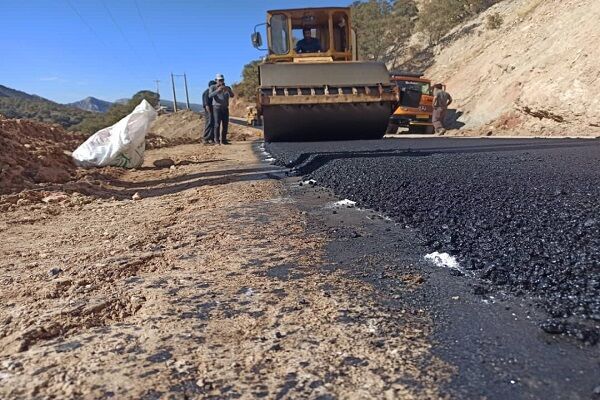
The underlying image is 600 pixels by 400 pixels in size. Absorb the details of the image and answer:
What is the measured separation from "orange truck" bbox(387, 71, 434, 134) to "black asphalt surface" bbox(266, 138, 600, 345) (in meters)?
10.3

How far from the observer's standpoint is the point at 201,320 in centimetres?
192

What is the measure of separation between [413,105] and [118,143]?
1119 cm

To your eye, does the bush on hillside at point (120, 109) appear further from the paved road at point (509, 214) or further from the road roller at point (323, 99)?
the paved road at point (509, 214)

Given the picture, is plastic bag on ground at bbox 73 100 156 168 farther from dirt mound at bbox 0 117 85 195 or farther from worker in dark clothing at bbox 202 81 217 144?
worker in dark clothing at bbox 202 81 217 144

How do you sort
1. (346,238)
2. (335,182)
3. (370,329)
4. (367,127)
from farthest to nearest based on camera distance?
1. (367,127)
2. (335,182)
3. (346,238)
4. (370,329)

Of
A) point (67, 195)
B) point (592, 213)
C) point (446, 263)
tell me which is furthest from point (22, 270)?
point (592, 213)

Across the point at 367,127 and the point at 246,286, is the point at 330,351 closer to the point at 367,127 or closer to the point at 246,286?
the point at 246,286

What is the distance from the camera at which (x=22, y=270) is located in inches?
110

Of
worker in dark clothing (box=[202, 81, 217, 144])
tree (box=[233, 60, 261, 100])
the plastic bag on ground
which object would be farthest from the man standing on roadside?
tree (box=[233, 60, 261, 100])

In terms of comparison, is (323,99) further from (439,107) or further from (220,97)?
(439,107)

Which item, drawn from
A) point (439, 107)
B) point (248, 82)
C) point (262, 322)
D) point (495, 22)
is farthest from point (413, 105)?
point (248, 82)

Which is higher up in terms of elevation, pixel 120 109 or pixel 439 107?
pixel 120 109

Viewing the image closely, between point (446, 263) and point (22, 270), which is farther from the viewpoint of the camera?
point (22, 270)

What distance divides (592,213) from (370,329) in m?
1.85
